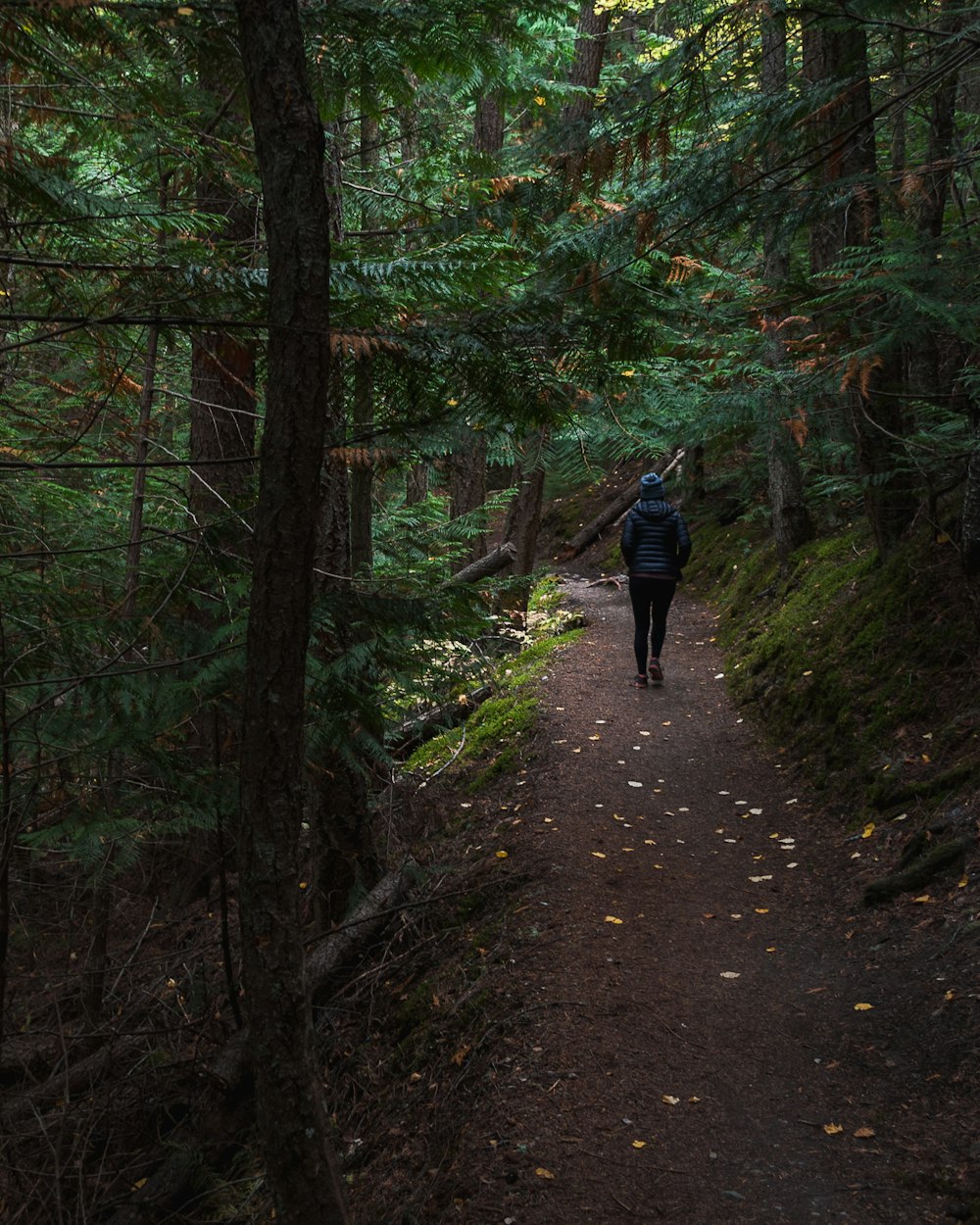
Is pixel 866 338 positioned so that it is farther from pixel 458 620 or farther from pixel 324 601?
pixel 324 601

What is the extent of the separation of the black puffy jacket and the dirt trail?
3070mm

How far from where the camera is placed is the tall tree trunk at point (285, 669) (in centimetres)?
297

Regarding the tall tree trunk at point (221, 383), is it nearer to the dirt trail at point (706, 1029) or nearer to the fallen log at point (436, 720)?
the dirt trail at point (706, 1029)

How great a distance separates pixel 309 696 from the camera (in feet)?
15.8

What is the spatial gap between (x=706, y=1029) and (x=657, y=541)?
6.39 meters

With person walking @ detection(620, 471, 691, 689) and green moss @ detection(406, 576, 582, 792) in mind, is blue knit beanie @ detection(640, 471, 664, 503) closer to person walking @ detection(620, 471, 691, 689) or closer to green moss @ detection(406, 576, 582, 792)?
person walking @ detection(620, 471, 691, 689)

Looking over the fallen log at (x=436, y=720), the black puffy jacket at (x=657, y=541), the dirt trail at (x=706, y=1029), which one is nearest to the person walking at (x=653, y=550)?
the black puffy jacket at (x=657, y=541)

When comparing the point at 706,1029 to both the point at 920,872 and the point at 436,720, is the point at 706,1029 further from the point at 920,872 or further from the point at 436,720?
the point at 436,720

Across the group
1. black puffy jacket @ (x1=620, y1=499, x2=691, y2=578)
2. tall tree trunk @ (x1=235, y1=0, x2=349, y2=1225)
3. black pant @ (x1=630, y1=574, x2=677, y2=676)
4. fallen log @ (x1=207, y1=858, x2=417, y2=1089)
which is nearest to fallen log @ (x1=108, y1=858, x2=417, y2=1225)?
fallen log @ (x1=207, y1=858, x2=417, y2=1089)

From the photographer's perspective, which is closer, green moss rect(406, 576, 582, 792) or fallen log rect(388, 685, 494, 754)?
green moss rect(406, 576, 582, 792)

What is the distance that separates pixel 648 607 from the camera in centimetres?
1031

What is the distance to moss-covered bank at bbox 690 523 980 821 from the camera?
621 cm

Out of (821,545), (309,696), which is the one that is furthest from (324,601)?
(821,545)

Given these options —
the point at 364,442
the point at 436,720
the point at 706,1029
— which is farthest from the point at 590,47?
the point at 706,1029
